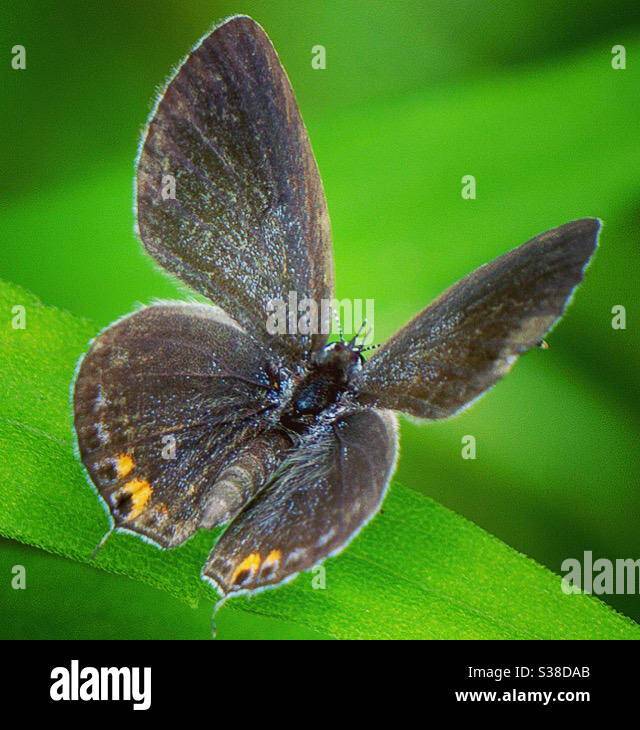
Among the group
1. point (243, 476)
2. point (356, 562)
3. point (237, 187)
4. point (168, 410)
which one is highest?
point (237, 187)

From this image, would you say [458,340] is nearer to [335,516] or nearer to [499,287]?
[499,287]

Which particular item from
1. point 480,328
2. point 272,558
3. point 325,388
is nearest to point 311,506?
point 272,558

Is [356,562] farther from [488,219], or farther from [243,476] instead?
[488,219]

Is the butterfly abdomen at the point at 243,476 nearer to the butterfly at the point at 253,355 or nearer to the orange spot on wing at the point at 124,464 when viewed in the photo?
the butterfly at the point at 253,355

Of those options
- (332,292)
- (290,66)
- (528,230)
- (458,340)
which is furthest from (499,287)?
(290,66)

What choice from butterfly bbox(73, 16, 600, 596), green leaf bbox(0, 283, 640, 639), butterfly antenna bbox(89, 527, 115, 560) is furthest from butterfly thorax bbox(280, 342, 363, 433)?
butterfly antenna bbox(89, 527, 115, 560)

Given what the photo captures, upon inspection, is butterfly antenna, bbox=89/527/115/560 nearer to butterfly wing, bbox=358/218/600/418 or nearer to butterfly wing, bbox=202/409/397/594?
butterfly wing, bbox=202/409/397/594

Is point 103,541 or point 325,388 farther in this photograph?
point 325,388
